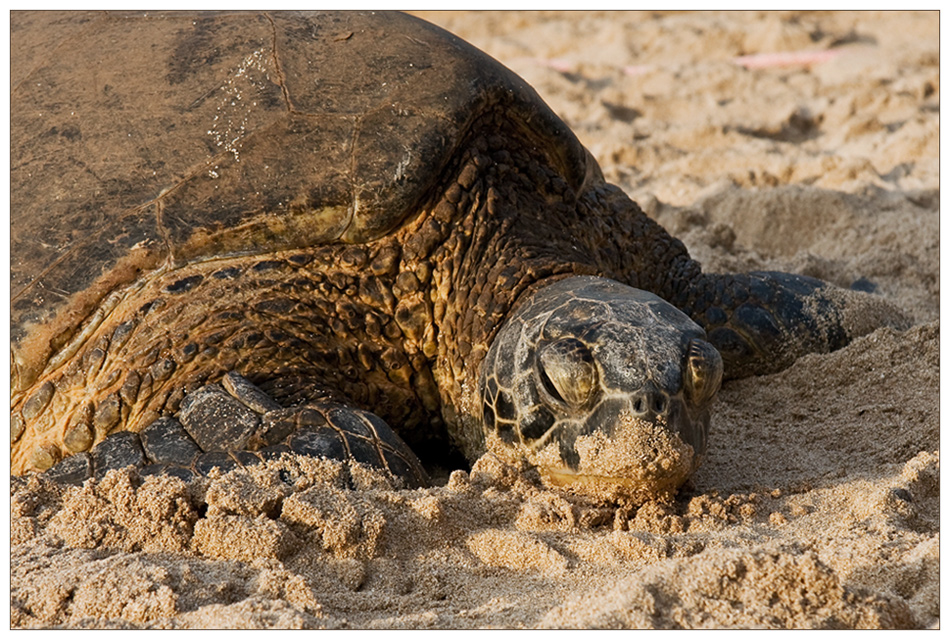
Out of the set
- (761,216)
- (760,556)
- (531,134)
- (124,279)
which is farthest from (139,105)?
(761,216)

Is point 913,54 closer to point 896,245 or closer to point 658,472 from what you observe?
point 896,245

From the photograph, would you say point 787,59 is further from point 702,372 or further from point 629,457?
point 629,457

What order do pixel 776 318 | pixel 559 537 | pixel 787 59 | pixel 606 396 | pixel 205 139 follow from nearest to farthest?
1. pixel 559 537
2. pixel 606 396
3. pixel 205 139
4. pixel 776 318
5. pixel 787 59

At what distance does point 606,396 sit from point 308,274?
1.09m

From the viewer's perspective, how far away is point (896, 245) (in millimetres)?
4539

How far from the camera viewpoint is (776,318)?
3455mm

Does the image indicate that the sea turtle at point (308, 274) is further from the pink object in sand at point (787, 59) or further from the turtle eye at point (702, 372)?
the pink object in sand at point (787, 59)

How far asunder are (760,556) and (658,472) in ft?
1.59

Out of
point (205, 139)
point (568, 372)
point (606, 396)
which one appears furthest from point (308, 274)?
point (606, 396)

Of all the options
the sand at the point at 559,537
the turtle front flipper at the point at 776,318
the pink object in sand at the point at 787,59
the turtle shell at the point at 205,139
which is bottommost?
the sand at the point at 559,537

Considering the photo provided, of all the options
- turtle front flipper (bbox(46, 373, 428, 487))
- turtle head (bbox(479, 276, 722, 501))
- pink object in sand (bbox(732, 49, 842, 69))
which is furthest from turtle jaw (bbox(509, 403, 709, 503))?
pink object in sand (bbox(732, 49, 842, 69))

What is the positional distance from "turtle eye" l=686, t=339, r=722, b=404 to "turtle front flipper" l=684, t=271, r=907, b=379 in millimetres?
1029

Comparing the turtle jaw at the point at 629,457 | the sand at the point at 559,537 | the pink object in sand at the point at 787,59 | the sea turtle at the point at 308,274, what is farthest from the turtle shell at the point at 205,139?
the pink object in sand at the point at 787,59

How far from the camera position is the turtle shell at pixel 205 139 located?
271 centimetres
